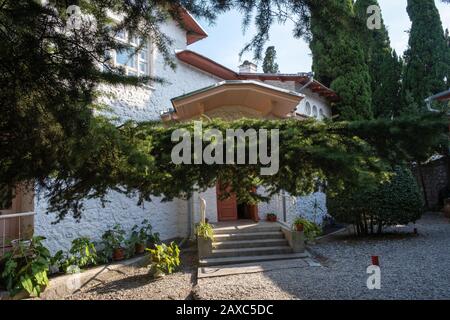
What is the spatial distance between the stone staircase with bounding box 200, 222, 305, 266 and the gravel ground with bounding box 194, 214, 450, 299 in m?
1.06

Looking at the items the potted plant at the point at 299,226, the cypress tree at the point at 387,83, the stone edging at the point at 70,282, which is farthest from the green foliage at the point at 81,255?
the cypress tree at the point at 387,83

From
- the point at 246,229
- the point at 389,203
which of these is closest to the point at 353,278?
the point at 246,229

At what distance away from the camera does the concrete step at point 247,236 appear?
9472mm

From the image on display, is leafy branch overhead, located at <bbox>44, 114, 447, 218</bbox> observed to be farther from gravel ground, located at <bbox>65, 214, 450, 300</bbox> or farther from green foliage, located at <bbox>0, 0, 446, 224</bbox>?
gravel ground, located at <bbox>65, 214, 450, 300</bbox>

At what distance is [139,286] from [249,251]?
9.80ft

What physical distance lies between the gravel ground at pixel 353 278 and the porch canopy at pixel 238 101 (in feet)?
14.6

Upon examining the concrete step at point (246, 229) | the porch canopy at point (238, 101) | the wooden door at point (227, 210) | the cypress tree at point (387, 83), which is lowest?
the concrete step at point (246, 229)

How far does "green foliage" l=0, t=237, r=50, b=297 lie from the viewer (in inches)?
247

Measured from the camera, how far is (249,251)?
893 cm

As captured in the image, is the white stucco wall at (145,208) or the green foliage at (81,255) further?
the white stucco wall at (145,208)

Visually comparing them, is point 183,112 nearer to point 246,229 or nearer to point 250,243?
point 246,229

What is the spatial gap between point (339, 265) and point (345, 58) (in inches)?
A: 560

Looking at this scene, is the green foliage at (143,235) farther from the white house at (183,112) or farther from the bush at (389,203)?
the bush at (389,203)

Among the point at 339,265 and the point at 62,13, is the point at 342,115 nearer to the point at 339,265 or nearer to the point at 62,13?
the point at 339,265
